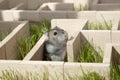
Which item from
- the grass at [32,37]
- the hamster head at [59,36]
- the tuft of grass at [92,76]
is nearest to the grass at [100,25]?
the grass at [32,37]

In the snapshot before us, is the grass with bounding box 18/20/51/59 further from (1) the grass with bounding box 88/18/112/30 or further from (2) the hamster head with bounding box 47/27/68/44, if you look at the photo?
(1) the grass with bounding box 88/18/112/30

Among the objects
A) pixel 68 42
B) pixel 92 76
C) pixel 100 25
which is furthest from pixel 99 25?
pixel 92 76

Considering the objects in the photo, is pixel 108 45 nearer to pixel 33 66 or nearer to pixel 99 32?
pixel 99 32

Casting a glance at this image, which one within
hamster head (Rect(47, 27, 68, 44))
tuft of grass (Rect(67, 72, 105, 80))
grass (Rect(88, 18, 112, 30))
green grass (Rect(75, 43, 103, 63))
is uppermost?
hamster head (Rect(47, 27, 68, 44))

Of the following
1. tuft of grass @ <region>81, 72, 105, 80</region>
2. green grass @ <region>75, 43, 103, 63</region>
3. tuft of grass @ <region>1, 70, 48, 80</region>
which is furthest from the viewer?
green grass @ <region>75, 43, 103, 63</region>

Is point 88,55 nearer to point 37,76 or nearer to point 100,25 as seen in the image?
point 37,76

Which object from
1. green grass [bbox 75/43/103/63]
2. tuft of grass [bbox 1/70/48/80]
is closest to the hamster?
green grass [bbox 75/43/103/63]

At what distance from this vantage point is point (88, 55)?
3557 mm

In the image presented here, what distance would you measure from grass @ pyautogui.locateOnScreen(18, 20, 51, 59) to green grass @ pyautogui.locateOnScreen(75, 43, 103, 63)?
0.57 meters

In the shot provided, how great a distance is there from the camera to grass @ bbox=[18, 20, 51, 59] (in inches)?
151

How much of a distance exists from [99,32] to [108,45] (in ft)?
1.21

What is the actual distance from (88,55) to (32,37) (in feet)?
2.43

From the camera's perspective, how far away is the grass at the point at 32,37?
3838mm

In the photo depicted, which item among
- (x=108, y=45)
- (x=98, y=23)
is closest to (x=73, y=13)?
(x=98, y=23)
